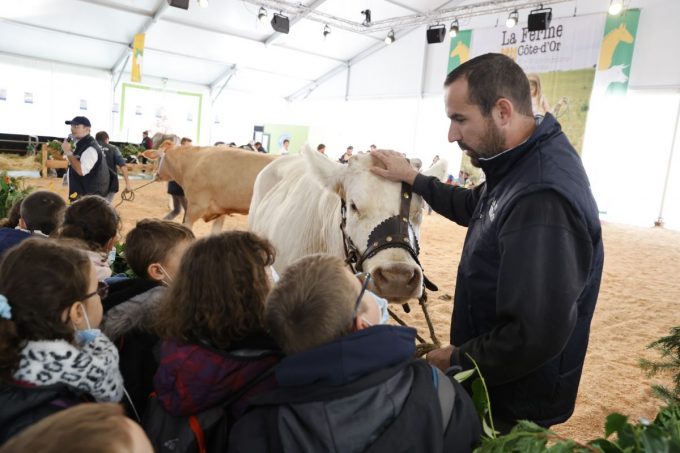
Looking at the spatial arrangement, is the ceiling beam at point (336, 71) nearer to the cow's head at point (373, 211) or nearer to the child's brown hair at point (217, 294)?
the cow's head at point (373, 211)

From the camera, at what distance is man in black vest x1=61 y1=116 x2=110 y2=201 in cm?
597

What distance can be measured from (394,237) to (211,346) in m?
1.14

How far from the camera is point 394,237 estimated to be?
2.21m

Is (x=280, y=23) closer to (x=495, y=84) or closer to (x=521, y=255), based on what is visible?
(x=495, y=84)

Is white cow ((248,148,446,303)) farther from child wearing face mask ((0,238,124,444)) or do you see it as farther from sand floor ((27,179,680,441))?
sand floor ((27,179,680,441))

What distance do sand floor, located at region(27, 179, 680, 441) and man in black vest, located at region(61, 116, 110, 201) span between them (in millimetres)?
1354

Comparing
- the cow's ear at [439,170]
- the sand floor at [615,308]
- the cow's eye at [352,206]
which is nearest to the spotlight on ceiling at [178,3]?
the sand floor at [615,308]

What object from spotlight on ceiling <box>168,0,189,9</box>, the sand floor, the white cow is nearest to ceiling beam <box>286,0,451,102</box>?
spotlight on ceiling <box>168,0,189,9</box>

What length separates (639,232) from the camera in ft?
43.0

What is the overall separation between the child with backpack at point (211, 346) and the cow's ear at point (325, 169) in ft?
4.12

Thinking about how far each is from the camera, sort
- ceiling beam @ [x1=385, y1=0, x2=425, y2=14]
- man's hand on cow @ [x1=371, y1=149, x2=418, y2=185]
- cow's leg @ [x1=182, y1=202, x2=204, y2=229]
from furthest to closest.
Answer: ceiling beam @ [x1=385, y1=0, x2=425, y2=14] → cow's leg @ [x1=182, y1=202, x2=204, y2=229] → man's hand on cow @ [x1=371, y1=149, x2=418, y2=185]

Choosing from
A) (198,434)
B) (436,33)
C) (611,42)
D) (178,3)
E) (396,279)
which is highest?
(436,33)

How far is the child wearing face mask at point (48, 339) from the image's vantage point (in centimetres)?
115

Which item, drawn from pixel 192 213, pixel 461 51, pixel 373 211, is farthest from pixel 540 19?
pixel 373 211
